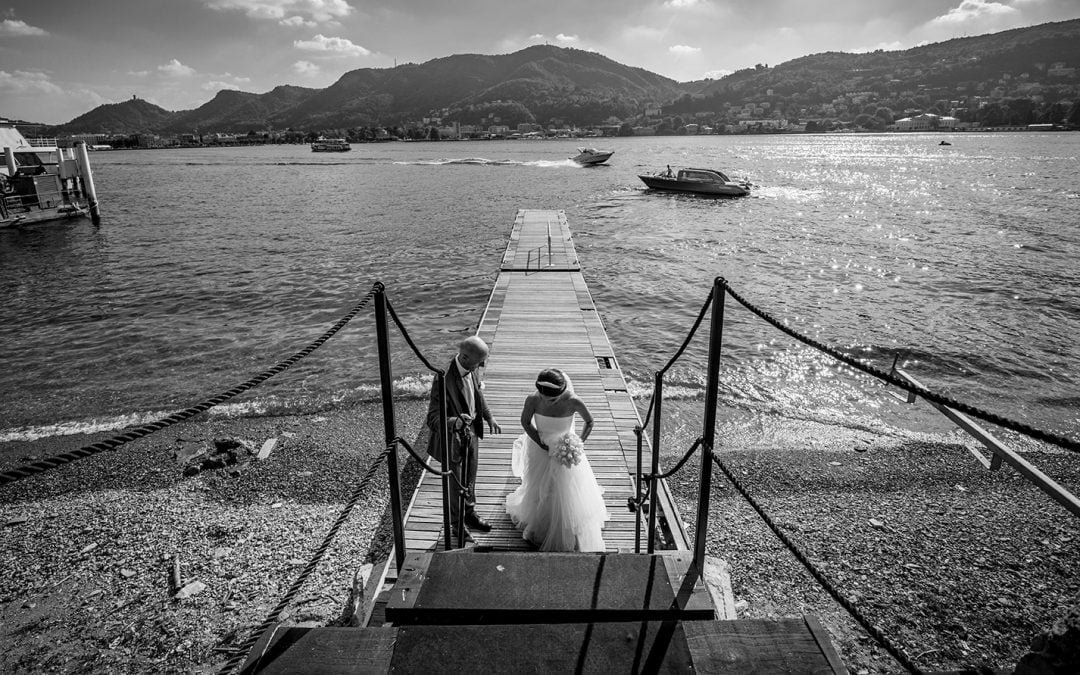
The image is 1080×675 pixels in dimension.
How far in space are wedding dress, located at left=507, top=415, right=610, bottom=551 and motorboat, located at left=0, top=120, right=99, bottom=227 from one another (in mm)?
43689

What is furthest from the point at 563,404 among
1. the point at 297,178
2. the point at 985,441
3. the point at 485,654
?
the point at 297,178

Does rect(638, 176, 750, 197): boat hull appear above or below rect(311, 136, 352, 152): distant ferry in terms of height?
below

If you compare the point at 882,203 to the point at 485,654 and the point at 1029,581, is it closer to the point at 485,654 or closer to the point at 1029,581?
the point at 1029,581

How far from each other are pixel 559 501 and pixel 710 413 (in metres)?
2.44

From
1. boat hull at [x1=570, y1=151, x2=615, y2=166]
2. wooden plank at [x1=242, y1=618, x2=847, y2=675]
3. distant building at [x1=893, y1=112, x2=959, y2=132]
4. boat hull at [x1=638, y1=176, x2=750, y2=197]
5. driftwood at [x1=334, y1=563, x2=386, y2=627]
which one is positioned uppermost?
distant building at [x1=893, y1=112, x2=959, y2=132]

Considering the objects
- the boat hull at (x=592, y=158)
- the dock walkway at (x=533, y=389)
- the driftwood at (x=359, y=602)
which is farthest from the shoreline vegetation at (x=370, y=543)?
the boat hull at (x=592, y=158)

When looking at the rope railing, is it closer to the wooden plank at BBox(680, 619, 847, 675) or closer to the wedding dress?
the wooden plank at BBox(680, 619, 847, 675)

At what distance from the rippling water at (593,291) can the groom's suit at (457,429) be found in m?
7.42

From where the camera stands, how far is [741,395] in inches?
505

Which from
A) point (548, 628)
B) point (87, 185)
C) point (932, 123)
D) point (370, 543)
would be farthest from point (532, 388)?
point (932, 123)

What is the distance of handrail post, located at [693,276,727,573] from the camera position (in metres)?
3.38

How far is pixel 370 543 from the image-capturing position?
7.46m

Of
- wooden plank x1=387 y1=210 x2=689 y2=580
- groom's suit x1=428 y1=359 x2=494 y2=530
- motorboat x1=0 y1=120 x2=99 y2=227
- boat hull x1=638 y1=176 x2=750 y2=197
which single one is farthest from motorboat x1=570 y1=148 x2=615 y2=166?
groom's suit x1=428 y1=359 x2=494 y2=530

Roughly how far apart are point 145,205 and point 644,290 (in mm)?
47519
